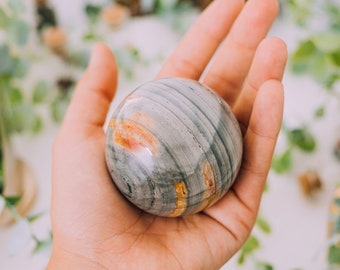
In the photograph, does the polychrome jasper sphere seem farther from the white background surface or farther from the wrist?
the white background surface

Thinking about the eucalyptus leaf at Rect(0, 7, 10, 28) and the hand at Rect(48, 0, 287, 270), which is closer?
the hand at Rect(48, 0, 287, 270)

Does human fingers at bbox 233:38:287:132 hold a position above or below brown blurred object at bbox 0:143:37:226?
above

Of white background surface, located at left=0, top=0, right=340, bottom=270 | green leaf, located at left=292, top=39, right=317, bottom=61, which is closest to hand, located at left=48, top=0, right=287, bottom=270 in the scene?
green leaf, located at left=292, top=39, right=317, bottom=61

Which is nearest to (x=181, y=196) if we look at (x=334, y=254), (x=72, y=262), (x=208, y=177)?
(x=208, y=177)

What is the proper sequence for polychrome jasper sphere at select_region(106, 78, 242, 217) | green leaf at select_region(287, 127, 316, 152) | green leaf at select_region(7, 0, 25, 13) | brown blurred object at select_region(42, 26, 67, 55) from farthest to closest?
brown blurred object at select_region(42, 26, 67, 55), green leaf at select_region(287, 127, 316, 152), green leaf at select_region(7, 0, 25, 13), polychrome jasper sphere at select_region(106, 78, 242, 217)

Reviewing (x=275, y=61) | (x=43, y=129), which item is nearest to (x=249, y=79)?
(x=275, y=61)

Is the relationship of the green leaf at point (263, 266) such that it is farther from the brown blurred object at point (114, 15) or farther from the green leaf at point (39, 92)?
the brown blurred object at point (114, 15)

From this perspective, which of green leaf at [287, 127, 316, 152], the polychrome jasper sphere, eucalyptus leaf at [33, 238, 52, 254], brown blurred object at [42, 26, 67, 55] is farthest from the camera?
brown blurred object at [42, 26, 67, 55]

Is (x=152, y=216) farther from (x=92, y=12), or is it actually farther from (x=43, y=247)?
(x=92, y=12)
